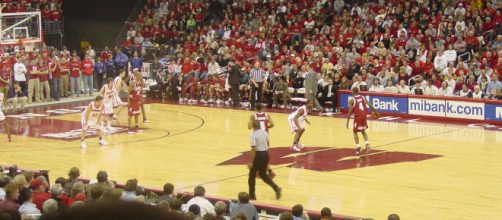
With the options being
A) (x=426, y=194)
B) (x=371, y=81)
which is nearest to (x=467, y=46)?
(x=371, y=81)

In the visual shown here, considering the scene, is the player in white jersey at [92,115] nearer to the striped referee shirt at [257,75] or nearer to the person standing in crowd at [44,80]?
the striped referee shirt at [257,75]

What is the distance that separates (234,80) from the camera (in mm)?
27453

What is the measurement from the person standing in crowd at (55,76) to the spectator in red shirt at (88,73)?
4.35 ft

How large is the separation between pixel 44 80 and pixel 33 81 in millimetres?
476

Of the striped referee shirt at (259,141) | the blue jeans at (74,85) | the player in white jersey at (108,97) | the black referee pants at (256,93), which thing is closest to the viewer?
the striped referee shirt at (259,141)

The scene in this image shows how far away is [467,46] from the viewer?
89.6 ft

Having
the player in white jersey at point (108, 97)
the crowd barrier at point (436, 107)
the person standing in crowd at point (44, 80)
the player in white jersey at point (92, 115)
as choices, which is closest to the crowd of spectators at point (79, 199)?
the player in white jersey at point (92, 115)

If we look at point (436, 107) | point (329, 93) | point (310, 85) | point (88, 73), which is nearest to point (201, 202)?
point (436, 107)

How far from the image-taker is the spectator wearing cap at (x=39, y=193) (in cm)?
937

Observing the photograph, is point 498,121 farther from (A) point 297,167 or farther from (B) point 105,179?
(B) point 105,179

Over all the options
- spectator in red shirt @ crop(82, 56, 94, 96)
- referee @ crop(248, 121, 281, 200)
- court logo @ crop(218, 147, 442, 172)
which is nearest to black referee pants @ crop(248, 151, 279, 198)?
referee @ crop(248, 121, 281, 200)

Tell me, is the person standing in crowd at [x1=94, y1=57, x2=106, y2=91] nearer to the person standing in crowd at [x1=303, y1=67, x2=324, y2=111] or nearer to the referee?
the person standing in crowd at [x1=303, y1=67, x2=324, y2=111]

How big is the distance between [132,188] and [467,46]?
1966 centimetres

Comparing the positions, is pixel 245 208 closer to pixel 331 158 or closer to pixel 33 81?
pixel 331 158
